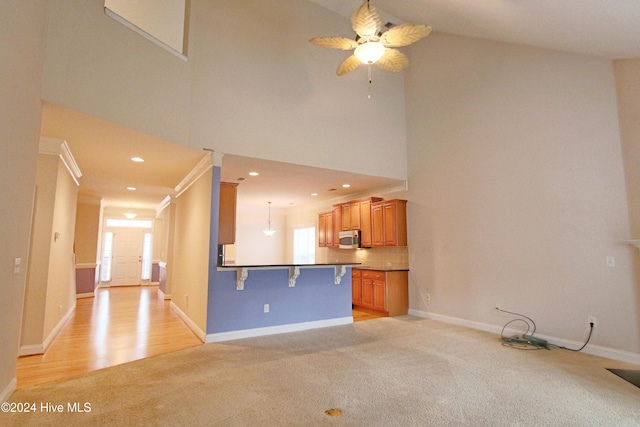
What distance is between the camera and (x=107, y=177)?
595 centimetres

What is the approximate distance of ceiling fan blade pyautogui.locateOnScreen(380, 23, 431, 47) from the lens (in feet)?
10.6

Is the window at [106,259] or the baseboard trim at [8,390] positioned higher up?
the window at [106,259]

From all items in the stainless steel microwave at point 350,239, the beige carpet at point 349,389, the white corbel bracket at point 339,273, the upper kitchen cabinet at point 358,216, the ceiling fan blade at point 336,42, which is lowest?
the beige carpet at point 349,389

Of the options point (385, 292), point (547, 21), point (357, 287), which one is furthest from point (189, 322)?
point (547, 21)

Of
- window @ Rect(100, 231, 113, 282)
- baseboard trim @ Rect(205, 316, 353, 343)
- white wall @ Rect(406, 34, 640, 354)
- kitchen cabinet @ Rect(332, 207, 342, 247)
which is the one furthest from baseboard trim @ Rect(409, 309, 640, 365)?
window @ Rect(100, 231, 113, 282)

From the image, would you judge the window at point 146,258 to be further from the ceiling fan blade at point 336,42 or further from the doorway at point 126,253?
the ceiling fan blade at point 336,42

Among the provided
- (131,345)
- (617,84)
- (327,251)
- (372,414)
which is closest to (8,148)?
(131,345)

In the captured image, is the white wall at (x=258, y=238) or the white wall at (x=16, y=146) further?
the white wall at (x=258, y=238)

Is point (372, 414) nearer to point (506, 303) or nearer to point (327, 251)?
point (506, 303)

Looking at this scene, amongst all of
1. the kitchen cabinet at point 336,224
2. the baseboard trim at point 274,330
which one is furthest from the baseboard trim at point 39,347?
the kitchen cabinet at point 336,224

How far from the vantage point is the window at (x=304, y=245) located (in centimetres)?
959

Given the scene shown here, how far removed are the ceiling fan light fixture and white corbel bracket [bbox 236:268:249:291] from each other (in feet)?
9.83

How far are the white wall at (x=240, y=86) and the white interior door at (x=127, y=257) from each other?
28.2 ft

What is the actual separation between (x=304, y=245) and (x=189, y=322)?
5.19 meters
